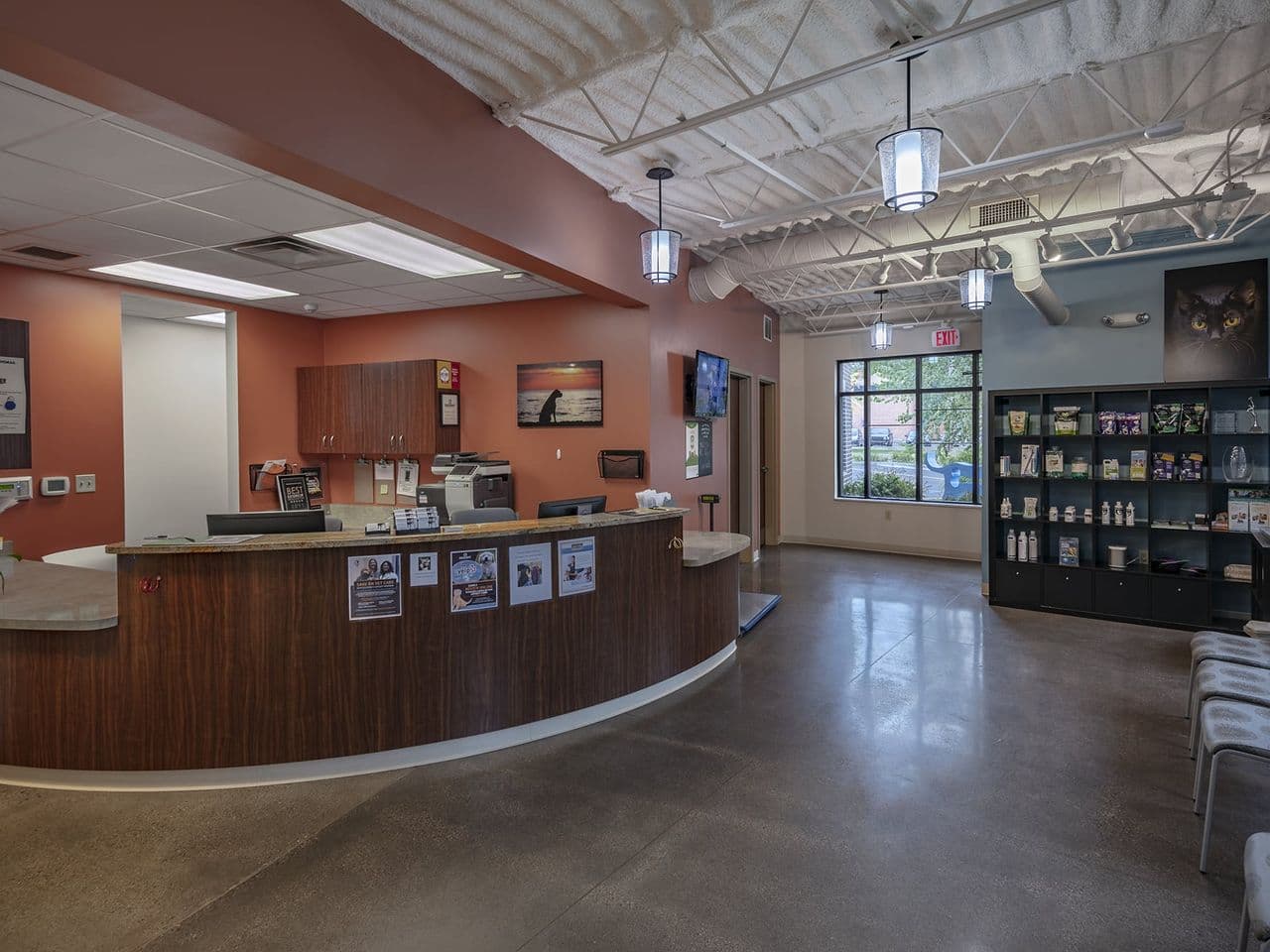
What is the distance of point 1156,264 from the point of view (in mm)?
5969

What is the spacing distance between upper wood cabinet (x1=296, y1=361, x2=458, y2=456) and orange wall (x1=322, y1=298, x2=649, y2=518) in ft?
1.16

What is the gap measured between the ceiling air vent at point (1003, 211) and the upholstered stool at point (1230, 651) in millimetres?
2911

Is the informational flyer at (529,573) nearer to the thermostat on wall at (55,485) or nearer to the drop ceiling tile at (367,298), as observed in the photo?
the drop ceiling tile at (367,298)

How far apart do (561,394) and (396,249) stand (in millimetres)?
1914

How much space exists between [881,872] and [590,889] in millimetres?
1006

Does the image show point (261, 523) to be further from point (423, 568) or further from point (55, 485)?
point (55, 485)

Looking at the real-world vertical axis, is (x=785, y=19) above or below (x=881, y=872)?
above

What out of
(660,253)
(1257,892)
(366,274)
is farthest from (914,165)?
(366,274)

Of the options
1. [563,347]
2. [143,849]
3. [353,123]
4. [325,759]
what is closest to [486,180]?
[353,123]

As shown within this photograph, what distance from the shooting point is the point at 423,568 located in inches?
126

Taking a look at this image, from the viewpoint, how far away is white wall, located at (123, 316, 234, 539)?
257 inches

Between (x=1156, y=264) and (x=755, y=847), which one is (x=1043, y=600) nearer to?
(x=1156, y=264)

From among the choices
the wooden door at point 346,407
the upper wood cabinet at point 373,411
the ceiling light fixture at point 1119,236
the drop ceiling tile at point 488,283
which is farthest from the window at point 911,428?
the wooden door at point 346,407

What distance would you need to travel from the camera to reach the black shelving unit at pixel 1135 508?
5633mm
